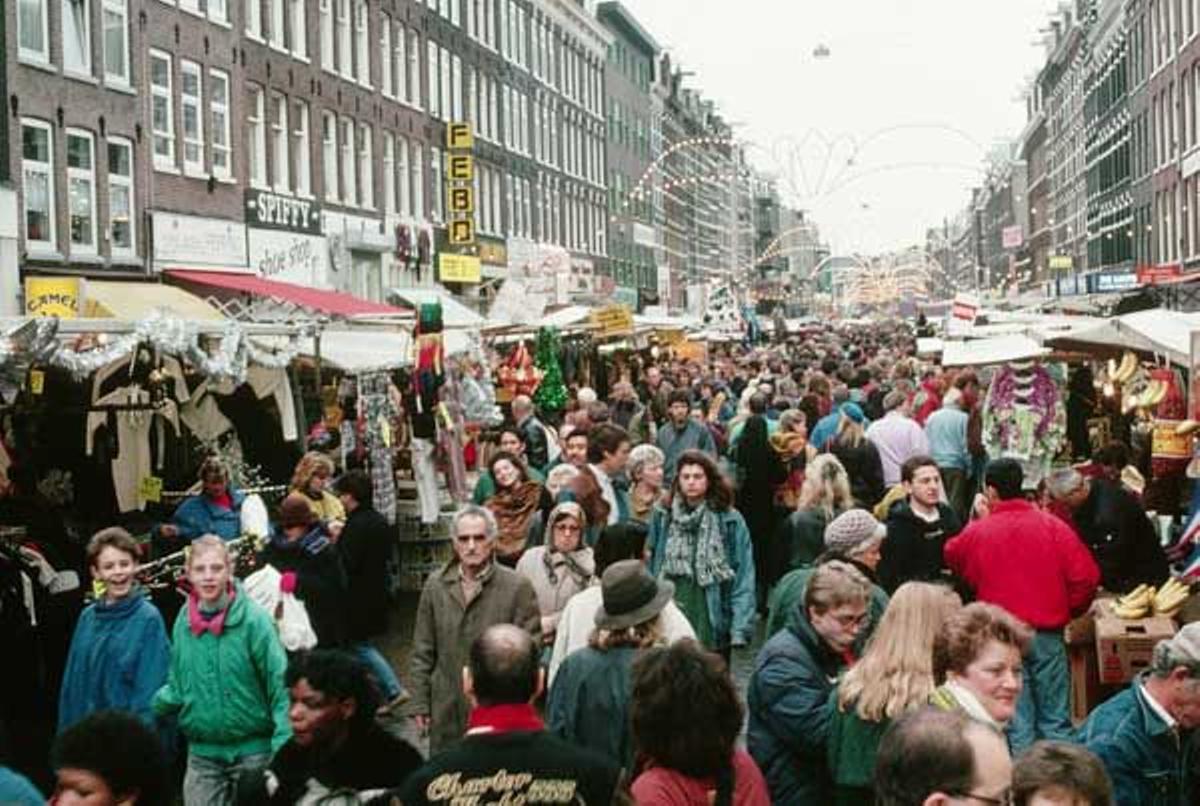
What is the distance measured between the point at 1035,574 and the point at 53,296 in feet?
56.7

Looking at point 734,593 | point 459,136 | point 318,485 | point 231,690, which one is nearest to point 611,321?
point 318,485

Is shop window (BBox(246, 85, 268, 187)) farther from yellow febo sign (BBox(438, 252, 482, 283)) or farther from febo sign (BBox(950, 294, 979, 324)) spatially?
febo sign (BBox(950, 294, 979, 324))

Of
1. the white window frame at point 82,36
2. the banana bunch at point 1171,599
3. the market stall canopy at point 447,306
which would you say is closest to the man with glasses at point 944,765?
the banana bunch at point 1171,599

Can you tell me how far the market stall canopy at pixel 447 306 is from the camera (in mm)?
22391

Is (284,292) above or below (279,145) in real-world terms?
below

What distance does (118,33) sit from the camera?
90.2 feet

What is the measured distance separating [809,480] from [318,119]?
28149 millimetres

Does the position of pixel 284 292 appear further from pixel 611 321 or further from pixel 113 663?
pixel 113 663

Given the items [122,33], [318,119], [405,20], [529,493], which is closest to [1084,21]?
[405,20]

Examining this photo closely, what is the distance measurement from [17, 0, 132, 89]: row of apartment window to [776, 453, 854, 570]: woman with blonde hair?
17792mm

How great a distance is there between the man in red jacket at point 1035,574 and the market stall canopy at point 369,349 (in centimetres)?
789

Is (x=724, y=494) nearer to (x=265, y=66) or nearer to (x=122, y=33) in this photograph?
(x=122, y=33)

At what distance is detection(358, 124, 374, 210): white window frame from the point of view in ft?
130

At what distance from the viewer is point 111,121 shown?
2684cm
